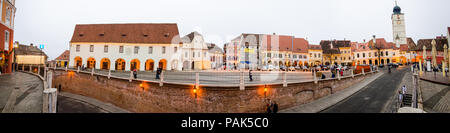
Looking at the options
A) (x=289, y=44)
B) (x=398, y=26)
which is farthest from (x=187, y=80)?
(x=398, y=26)

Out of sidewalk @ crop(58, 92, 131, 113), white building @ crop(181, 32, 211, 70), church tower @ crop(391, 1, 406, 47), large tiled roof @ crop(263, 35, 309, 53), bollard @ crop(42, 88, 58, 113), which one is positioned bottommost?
sidewalk @ crop(58, 92, 131, 113)

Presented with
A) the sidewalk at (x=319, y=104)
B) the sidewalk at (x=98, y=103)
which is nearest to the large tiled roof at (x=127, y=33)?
the sidewalk at (x=98, y=103)

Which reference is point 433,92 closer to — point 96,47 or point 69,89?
point 69,89

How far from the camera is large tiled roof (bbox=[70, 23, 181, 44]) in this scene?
24.3 meters

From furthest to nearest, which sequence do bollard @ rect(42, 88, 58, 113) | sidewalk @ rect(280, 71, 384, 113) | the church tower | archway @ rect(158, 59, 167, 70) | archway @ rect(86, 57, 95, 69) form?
the church tower < archway @ rect(158, 59, 167, 70) < archway @ rect(86, 57, 95, 69) < sidewalk @ rect(280, 71, 384, 113) < bollard @ rect(42, 88, 58, 113)

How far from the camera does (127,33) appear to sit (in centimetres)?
2511

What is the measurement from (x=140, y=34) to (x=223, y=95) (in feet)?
76.6

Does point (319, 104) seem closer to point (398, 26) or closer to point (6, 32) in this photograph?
point (6, 32)

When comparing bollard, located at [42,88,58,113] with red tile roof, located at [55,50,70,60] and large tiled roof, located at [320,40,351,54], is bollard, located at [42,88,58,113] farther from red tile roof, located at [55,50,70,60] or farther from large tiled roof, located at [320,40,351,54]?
large tiled roof, located at [320,40,351,54]

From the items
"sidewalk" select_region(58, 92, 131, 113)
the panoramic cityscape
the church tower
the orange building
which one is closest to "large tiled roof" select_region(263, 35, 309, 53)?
the panoramic cityscape

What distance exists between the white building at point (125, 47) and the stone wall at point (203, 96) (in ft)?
29.5

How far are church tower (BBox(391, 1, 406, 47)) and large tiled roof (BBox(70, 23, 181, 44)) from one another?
7477cm

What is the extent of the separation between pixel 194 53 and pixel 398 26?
7680 cm

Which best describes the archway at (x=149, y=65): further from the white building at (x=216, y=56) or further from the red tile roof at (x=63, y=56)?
the red tile roof at (x=63, y=56)
